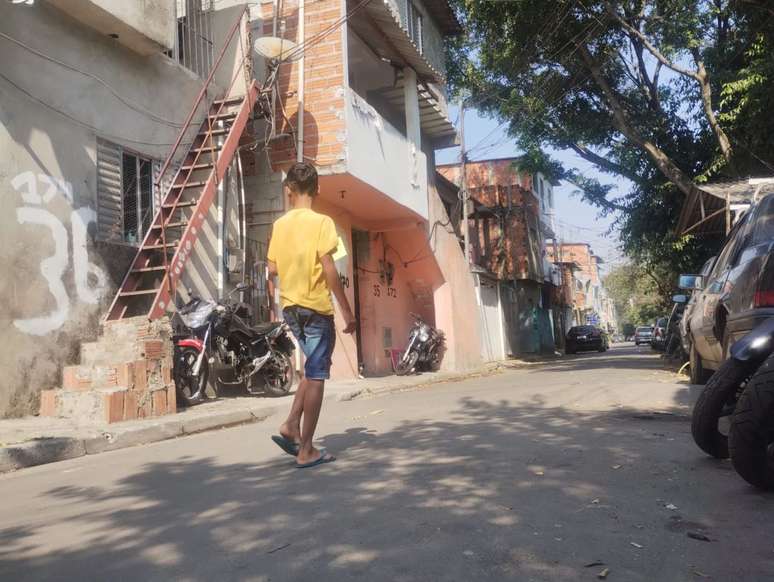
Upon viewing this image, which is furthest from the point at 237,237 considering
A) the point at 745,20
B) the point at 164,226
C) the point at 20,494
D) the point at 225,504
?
the point at 745,20

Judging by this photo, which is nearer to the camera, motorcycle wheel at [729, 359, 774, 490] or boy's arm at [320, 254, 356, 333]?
motorcycle wheel at [729, 359, 774, 490]

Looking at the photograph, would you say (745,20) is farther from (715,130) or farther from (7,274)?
(7,274)

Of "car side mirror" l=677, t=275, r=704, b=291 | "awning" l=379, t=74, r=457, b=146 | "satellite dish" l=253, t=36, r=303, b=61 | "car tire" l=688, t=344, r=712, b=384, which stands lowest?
"car tire" l=688, t=344, r=712, b=384

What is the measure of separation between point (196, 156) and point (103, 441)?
5083 millimetres

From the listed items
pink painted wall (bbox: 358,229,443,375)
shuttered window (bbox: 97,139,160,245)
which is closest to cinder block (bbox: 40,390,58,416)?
shuttered window (bbox: 97,139,160,245)

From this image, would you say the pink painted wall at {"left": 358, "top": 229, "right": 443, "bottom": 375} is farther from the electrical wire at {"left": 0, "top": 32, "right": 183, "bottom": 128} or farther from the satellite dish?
the electrical wire at {"left": 0, "top": 32, "right": 183, "bottom": 128}

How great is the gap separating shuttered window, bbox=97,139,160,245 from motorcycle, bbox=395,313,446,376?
691 centimetres

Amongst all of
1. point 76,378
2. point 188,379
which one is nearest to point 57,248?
point 76,378

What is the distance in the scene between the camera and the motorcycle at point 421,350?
1433cm

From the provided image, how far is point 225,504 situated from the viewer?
10.5ft

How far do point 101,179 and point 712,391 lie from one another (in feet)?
23.3

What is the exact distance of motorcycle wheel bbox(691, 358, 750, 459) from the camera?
11.4 feet

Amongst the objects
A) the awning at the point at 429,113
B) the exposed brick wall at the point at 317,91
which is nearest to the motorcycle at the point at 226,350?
the exposed brick wall at the point at 317,91

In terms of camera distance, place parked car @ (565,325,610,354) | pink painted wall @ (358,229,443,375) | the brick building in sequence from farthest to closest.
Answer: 1. parked car @ (565,325,610,354)
2. the brick building
3. pink painted wall @ (358,229,443,375)
